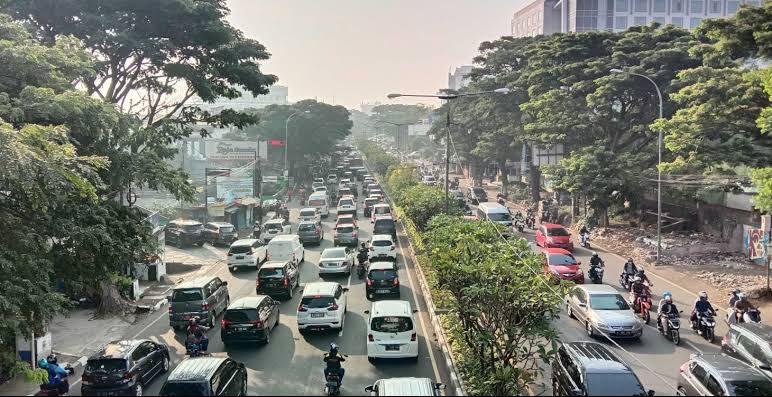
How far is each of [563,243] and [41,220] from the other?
2502 cm

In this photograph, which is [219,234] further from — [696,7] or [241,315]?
[696,7]

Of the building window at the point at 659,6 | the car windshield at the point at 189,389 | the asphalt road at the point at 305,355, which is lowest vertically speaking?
the asphalt road at the point at 305,355

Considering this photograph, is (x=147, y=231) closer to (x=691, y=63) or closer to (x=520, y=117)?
(x=691, y=63)

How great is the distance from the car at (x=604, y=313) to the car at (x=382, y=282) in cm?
608

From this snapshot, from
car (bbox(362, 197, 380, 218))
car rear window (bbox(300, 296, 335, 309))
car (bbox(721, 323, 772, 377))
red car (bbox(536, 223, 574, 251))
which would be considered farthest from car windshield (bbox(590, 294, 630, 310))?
car (bbox(362, 197, 380, 218))

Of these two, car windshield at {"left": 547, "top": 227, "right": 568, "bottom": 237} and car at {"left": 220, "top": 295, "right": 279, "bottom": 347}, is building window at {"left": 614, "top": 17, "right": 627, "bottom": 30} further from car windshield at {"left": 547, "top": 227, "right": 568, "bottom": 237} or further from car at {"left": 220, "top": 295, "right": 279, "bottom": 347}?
car at {"left": 220, "top": 295, "right": 279, "bottom": 347}

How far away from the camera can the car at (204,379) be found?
11742 millimetres

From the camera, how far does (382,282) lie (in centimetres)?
2284

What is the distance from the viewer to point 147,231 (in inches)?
792

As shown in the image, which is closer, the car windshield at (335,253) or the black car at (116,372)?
the black car at (116,372)

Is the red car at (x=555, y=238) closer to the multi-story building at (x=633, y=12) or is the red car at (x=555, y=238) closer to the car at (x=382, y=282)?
the car at (x=382, y=282)

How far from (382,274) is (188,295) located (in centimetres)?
675

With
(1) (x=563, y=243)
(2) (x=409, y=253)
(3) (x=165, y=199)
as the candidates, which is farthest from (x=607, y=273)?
(3) (x=165, y=199)

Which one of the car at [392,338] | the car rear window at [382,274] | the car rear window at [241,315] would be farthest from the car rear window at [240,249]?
the car at [392,338]
